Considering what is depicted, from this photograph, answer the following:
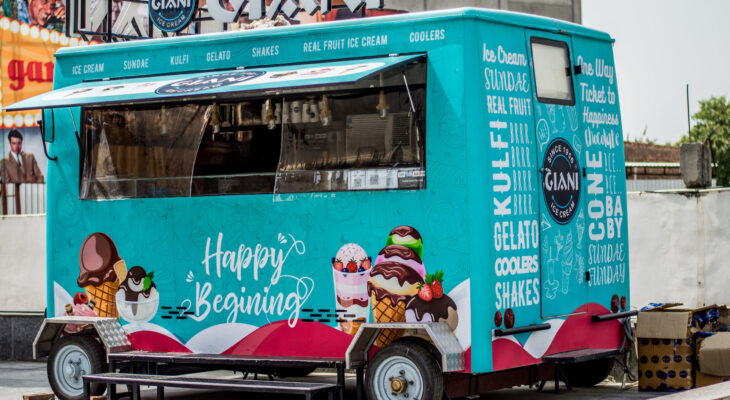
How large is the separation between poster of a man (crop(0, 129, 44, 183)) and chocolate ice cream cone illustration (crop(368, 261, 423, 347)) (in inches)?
632

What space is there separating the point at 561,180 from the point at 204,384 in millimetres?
3512

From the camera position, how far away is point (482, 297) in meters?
8.99

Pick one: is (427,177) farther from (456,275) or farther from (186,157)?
(186,157)

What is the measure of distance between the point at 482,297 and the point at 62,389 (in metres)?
4.59

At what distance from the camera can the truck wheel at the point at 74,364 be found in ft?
36.2

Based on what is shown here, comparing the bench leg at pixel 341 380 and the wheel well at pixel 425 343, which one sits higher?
the wheel well at pixel 425 343

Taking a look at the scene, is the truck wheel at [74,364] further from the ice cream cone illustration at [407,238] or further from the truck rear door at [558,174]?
the truck rear door at [558,174]

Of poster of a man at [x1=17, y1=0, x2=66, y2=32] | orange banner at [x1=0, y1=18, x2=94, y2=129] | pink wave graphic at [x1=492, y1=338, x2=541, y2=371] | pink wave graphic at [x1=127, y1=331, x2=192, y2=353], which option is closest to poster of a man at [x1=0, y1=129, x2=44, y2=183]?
orange banner at [x1=0, y1=18, x2=94, y2=129]

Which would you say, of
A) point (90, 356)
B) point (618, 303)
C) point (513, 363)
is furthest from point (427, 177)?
point (90, 356)

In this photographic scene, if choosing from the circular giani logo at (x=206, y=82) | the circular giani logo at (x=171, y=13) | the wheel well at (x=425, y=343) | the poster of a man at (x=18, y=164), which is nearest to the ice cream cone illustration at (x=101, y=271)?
the circular giani logo at (x=206, y=82)

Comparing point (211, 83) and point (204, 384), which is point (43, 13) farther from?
point (204, 384)

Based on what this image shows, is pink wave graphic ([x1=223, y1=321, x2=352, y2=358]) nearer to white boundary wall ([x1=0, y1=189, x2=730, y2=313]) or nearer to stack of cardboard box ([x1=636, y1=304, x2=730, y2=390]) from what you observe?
stack of cardboard box ([x1=636, y1=304, x2=730, y2=390])

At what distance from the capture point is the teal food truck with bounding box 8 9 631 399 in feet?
30.0

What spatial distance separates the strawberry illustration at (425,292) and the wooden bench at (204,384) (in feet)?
3.41
